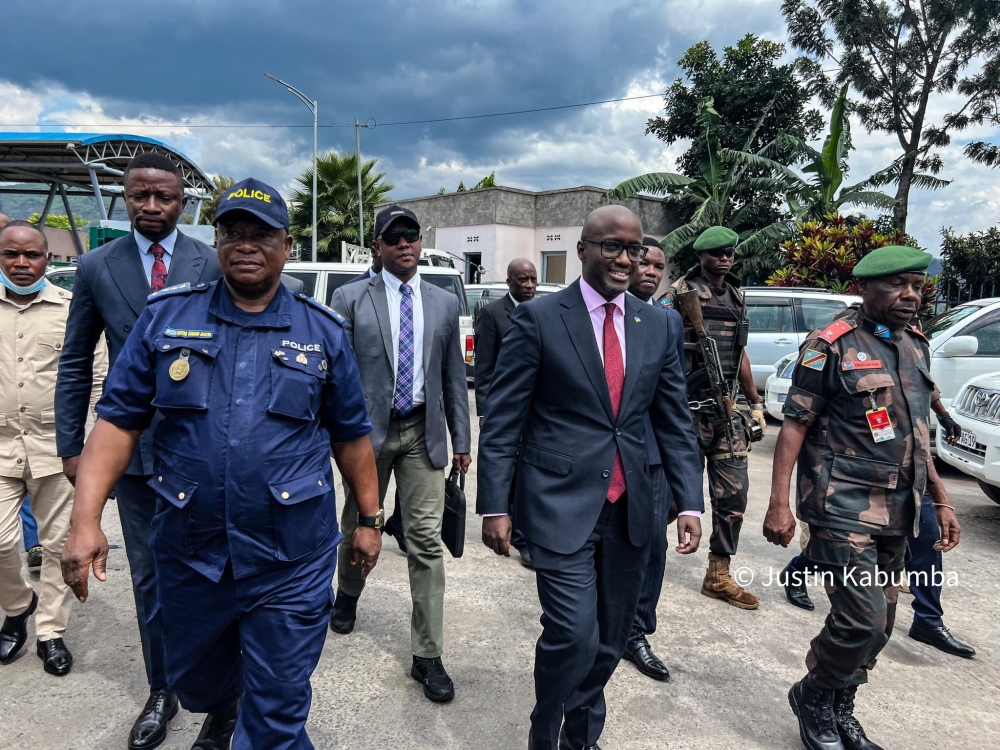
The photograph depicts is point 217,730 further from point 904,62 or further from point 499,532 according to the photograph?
point 904,62

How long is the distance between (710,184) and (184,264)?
808 inches

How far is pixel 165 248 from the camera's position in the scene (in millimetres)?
2695

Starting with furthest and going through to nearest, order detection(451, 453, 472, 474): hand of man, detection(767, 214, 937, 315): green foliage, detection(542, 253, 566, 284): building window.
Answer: detection(542, 253, 566, 284): building window → detection(767, 214, 937, 315): green foliage → detection(451, 453, 472, 474): hand of man

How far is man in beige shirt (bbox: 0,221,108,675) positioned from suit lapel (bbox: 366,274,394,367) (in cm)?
158

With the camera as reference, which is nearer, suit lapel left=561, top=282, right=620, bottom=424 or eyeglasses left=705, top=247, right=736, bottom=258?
suit lapel left=561, top=282, right=620, bottom=424

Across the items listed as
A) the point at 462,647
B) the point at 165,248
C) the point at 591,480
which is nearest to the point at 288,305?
the point at 165,248

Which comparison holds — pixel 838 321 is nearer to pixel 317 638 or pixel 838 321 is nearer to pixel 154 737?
pixel 317 638

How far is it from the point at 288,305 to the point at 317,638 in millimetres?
1004

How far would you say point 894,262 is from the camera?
2676 millimetres

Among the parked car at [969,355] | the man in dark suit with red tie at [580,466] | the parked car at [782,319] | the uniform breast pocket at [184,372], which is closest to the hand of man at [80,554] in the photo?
the uniform breast pocket at [184,372]

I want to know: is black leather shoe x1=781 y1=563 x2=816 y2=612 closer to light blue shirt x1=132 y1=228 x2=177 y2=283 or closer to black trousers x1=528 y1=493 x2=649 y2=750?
black trousers x1=528 y1=493 x2=649 y2=750

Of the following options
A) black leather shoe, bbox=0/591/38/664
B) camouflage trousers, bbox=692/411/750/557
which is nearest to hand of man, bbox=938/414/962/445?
camouflage trousers, bbox=692/411/750/557

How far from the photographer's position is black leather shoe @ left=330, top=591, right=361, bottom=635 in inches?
139

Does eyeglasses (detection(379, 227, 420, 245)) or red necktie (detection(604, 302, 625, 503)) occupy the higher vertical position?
eyeglasses (detection(379, 227, 420, 245))
